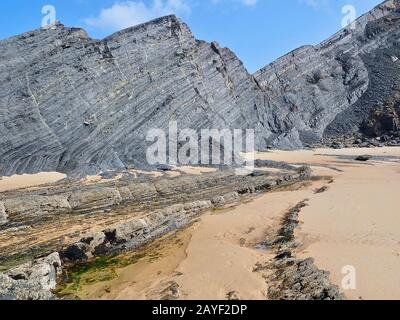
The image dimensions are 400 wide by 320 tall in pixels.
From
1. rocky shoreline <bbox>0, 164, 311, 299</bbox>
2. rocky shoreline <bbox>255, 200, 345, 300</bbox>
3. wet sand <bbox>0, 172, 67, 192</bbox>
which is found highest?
wet sand <bbox>0, 172, 67, 192</bbox>

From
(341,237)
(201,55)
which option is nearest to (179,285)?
(341,237)

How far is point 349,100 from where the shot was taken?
3123 inches

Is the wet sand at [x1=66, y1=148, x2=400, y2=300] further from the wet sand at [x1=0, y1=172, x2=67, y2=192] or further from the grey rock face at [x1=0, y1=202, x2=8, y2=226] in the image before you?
the wet sand at [x1=0, y1=172, x2=67, y2=192]

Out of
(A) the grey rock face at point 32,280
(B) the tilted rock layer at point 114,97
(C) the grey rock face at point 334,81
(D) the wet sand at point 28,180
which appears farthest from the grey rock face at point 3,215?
(C) the grey rock face at point 334,81

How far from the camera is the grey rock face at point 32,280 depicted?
10.0 m

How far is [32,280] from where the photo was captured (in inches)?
446

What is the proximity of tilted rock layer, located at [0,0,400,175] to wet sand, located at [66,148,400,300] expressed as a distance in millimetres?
15211

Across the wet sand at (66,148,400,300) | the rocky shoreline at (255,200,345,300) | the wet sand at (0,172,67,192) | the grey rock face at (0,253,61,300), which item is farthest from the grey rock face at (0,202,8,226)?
the rocky shoreline at (255,200,345,300)

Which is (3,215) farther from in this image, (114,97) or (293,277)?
(114,97)

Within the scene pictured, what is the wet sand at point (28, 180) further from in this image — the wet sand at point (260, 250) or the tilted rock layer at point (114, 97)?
the wet sand at point (260, 250)

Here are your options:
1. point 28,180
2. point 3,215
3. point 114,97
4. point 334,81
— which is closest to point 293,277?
point 3,215

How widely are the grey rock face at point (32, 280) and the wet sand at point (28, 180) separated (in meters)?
11.8

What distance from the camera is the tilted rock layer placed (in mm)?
30438
